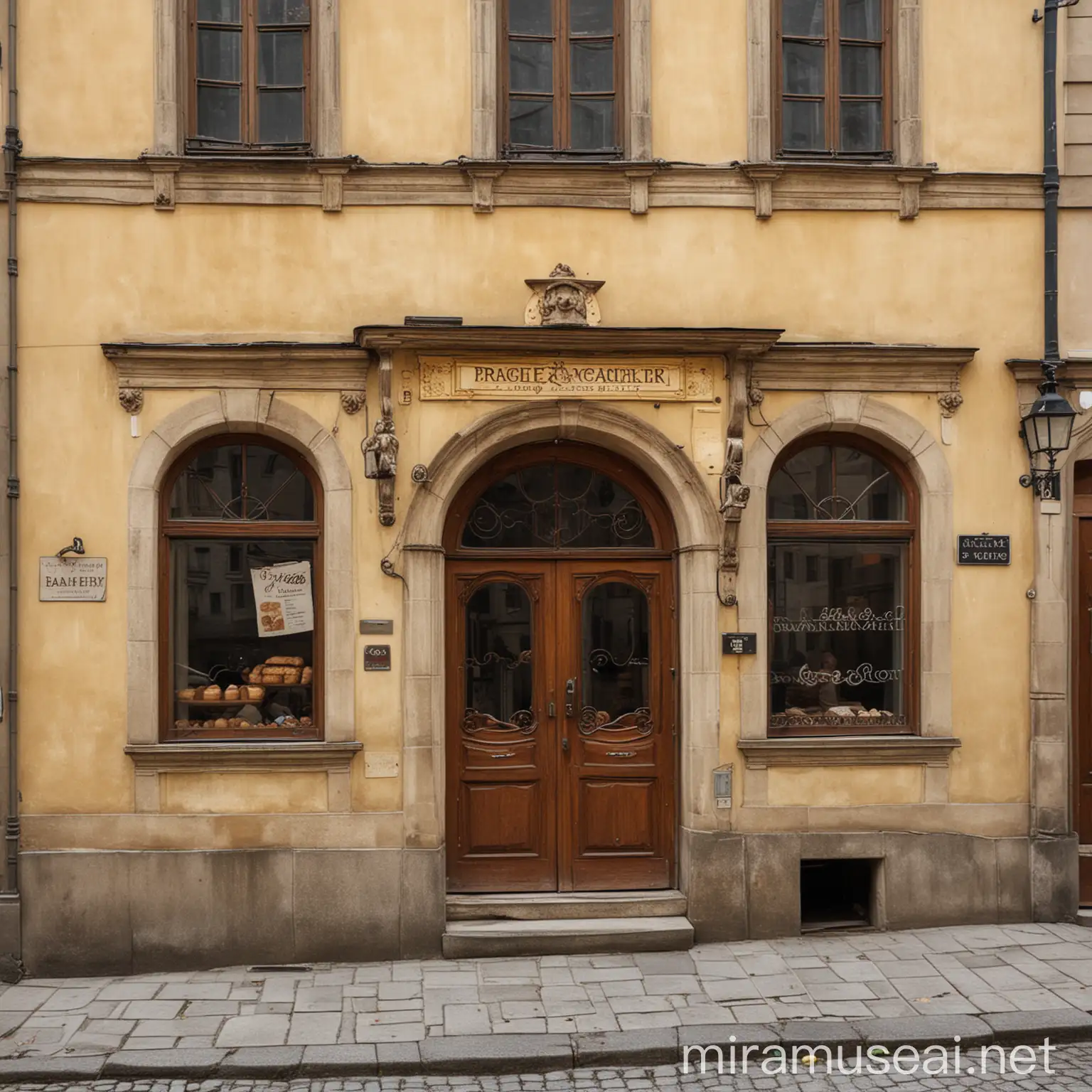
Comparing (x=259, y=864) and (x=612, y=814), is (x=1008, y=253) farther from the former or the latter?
(x=259, y=864)

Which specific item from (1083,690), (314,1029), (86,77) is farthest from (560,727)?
(86,77)

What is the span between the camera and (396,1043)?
659cm

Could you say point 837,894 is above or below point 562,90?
below

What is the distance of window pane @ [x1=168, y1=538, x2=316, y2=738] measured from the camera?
27.4ft

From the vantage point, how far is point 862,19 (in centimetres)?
873

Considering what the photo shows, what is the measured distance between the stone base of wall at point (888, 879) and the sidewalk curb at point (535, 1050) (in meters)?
1.50

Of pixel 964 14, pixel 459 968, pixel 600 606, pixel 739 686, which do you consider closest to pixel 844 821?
pixel 739 686

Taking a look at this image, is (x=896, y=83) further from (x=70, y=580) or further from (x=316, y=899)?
(x=316, y=899)

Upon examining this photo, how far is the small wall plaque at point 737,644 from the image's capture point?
840 cm

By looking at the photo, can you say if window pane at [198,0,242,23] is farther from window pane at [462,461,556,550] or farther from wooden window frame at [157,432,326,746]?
window pane at [462,461,556,550]

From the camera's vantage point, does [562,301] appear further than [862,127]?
No

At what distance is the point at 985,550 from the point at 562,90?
4436 millimetres

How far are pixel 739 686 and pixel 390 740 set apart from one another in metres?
2.45

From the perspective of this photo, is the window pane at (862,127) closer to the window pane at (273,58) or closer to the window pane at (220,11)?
the window pane at (273,58)
